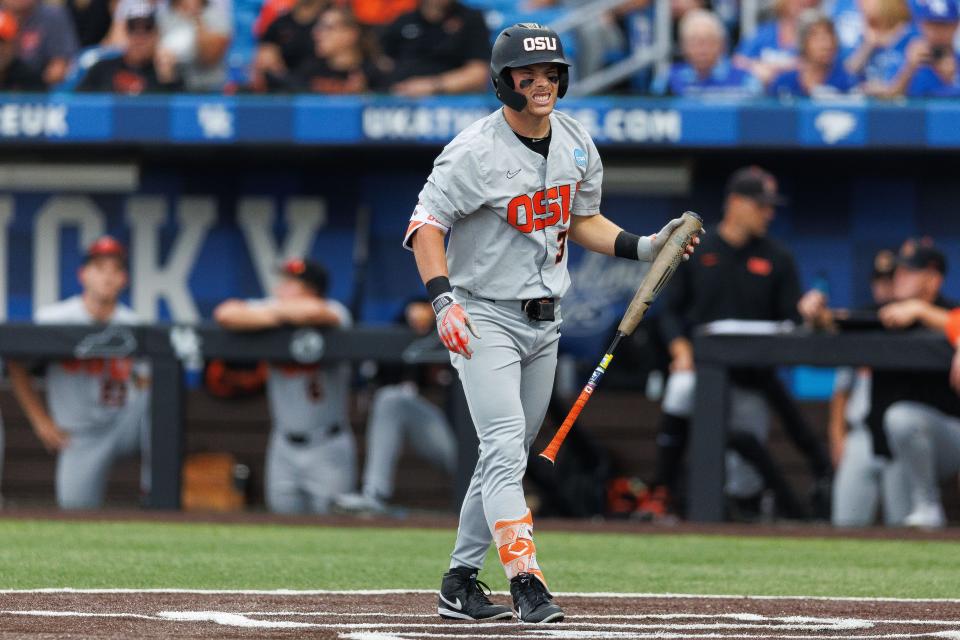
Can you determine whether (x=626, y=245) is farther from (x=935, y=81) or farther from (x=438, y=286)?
(x=935, y=81)

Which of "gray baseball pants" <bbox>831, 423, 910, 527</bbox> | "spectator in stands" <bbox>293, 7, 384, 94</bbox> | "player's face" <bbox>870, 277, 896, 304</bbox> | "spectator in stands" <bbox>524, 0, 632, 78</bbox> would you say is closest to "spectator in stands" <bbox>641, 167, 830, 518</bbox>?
"gray baseball pants" <bbox>831, 423, 910, 527</bbox>

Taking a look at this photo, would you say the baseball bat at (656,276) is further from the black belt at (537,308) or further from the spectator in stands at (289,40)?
the spectator in stands at (289,40)

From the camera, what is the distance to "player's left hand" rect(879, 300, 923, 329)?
8898mm

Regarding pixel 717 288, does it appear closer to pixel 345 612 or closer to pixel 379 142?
pixel 379 142

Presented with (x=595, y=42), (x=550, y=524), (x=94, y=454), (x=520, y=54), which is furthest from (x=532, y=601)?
(x=595, y=42)

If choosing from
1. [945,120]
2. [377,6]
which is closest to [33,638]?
[945,120]

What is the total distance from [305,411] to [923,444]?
10.5 feet

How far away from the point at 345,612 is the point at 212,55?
6684mm

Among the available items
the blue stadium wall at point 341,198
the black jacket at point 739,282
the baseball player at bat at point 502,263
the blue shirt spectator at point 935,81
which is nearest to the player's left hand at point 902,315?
the black jacket at point 739,282

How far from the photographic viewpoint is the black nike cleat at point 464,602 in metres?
5.02

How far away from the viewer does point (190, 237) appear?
37.2ft

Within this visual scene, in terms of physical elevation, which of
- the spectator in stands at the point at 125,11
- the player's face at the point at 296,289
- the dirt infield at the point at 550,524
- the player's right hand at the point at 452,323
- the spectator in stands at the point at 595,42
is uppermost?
the spectator in stands at the point at 125,11

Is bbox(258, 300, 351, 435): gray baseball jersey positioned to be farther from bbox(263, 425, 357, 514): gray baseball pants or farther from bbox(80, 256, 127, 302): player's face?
bbox(80, 256, 127, 302): player's face

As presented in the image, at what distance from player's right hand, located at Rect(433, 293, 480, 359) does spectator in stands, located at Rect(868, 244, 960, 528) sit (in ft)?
14.4
